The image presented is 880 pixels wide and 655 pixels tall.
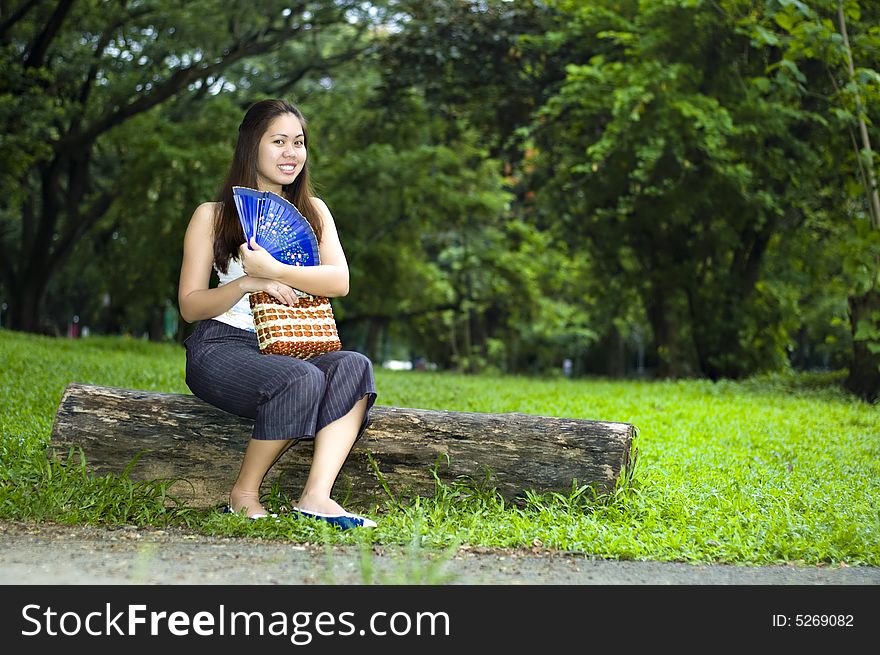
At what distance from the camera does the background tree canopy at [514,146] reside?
12648 millimetres

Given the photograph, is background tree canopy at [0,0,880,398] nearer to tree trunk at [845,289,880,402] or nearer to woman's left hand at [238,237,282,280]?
tree trunk at [845,289,880,402]

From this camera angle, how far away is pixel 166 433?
4602 mm

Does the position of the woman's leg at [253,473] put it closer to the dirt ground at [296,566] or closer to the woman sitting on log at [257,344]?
the woman sitting on log at [257,344]

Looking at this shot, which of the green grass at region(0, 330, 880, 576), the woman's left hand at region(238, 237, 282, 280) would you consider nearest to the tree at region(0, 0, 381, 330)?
the green grass at region(0, 330, 880, 576)

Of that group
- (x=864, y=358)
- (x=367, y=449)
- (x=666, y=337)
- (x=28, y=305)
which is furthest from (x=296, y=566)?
(x=28, y=305)

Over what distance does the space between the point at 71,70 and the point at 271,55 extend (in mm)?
3967

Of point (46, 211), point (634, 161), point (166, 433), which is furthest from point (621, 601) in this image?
point (46, 211)

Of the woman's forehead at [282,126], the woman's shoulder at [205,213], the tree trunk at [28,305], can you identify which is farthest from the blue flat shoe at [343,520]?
the tree trunk at [28,305]

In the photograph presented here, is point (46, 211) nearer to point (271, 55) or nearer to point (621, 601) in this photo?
point (271, 55)

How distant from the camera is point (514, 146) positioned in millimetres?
17625

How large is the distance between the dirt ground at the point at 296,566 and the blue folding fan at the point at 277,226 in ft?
4.14

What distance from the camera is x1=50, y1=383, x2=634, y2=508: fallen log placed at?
181 inches

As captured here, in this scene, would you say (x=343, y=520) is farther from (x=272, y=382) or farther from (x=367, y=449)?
(x=272, y=382)

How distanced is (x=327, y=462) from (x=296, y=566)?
0.69 meters
